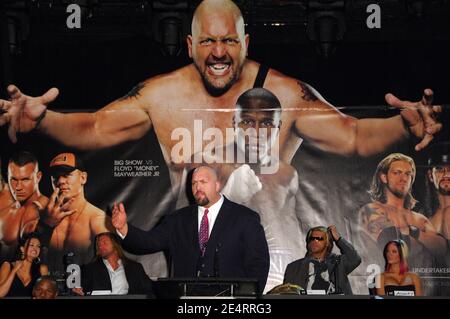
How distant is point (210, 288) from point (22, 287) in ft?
11.7

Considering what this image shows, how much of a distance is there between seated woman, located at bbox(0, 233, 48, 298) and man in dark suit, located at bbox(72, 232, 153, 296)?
1.82 ft

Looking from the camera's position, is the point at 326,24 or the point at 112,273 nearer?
the point at 326,24

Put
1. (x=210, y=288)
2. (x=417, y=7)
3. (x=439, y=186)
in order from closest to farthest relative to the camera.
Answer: (x=210, y=288) → (x=417, y=7) → (x=439, y=186)

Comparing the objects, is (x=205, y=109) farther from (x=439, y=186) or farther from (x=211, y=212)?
(x=439, y=186)

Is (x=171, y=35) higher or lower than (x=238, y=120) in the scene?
higher

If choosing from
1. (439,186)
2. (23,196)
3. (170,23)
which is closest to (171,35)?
(170,23)

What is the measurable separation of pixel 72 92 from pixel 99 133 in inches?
21.6

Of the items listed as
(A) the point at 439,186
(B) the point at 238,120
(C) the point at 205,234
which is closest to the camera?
(A) the point at 439,186

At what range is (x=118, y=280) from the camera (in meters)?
7.88

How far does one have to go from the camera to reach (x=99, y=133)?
8.08 m

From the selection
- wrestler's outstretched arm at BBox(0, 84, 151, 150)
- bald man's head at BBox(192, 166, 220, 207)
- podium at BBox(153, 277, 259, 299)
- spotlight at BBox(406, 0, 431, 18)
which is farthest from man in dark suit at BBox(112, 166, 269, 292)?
spotlight at BBox(406, 0, 431, 18)

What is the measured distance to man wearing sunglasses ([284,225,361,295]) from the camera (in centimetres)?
762
